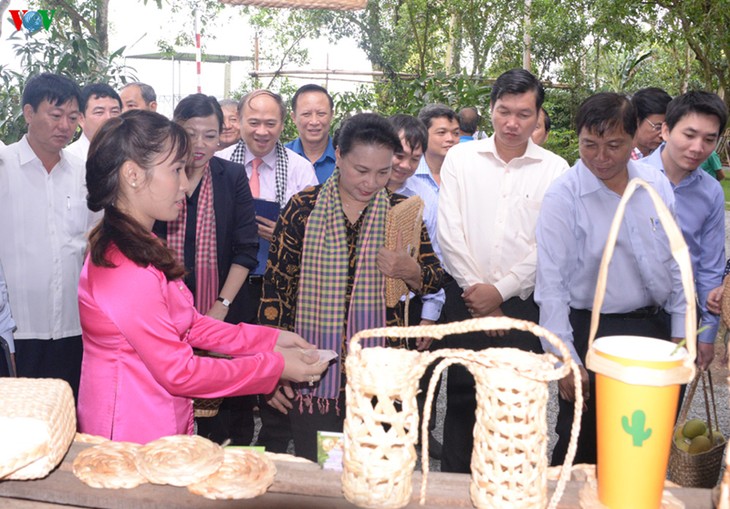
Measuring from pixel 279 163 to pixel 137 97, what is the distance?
5.31 ft

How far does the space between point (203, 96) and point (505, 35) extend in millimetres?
13452

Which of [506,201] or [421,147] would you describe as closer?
[506,201]

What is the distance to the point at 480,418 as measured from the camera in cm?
112

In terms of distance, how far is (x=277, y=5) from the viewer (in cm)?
387

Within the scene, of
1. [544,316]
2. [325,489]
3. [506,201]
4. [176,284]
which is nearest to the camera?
[325,489]

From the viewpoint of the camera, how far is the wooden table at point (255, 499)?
1212mm

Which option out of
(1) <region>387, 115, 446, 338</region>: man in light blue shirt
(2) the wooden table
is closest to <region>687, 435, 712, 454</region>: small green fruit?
(1) <region>387, 115, 446, 338</region>: man in light blue shirt

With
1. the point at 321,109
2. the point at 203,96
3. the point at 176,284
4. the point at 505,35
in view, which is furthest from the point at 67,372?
the point at 505,35

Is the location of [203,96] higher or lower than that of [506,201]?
higher

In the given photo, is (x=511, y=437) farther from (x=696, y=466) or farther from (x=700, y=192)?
(x=700, y=192)

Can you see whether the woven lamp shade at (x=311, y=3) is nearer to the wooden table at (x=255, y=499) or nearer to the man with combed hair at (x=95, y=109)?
the man with combed hair at (x=95, y=109)

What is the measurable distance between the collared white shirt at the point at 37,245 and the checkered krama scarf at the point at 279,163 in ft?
3.07

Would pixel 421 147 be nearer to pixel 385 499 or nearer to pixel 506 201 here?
pixel 506 201

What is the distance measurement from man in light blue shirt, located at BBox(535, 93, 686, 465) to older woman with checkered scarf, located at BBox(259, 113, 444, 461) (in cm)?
53
